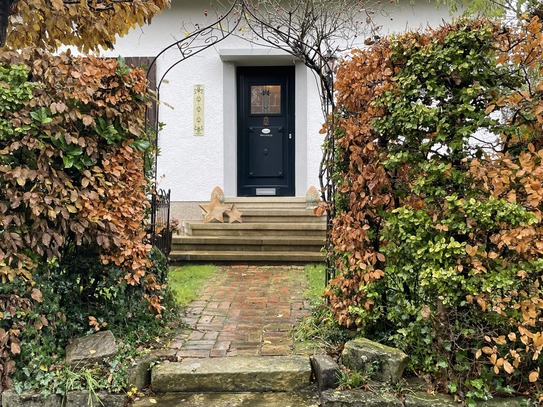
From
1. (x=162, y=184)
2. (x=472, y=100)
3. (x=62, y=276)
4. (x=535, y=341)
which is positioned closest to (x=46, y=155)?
(x=62, y=276)

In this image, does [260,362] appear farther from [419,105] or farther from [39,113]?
[39,113]

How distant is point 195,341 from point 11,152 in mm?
1898

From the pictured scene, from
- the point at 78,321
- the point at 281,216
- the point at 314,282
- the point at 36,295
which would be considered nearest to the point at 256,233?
the point at 281,216

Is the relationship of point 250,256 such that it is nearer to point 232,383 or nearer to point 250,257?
point 250,257

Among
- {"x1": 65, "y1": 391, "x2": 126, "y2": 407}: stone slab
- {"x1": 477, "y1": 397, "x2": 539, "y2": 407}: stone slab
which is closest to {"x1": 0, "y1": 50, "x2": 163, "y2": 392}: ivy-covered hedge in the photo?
{"x1": 65, "y1": 391, "x2": 126, "y2": 407}: stone slab

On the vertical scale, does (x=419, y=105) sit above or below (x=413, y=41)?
below

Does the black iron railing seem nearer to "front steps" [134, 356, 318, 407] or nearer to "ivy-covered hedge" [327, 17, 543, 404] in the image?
"front steps" [134, 356, 318, 407]

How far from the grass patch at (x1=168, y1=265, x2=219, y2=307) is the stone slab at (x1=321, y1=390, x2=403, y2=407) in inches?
87.4

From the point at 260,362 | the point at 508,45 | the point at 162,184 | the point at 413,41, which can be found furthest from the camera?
the point at 162,184

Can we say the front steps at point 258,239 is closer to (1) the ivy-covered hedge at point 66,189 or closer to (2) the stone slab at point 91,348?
(1) the ivy-covered hedge at point 66,189

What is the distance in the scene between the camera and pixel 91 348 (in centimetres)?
316

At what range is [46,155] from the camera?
3.10m

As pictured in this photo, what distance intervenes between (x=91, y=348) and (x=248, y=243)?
4073 mm

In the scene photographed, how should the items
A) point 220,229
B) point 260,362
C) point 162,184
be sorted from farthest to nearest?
point 162,184
point 220,229
point 260,362
